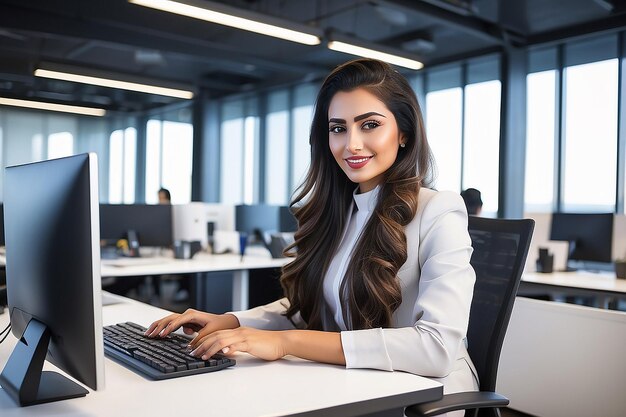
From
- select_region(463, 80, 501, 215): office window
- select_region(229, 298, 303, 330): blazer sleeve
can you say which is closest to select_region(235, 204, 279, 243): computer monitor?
select_region(463, 80, 501, 215): office window

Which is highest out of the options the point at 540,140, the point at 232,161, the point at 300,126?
the point at 300,126

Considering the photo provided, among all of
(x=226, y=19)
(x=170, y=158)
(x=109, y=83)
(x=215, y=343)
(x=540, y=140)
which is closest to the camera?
(x=215, y=343)

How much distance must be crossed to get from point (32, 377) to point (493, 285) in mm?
1201

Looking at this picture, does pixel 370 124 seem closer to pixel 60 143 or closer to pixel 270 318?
pixel 270 318

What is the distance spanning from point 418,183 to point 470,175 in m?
6.21

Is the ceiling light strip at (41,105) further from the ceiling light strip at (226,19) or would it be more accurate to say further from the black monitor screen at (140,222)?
the black monitor screen at (140,222)

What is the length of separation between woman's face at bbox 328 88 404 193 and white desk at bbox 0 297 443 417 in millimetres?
552

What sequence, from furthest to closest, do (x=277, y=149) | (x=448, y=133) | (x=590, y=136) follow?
(x=277, y=149) → (x=448, y=133) → (x=590, y=136)

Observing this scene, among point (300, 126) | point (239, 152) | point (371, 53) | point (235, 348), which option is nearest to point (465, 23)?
point (371, 53)

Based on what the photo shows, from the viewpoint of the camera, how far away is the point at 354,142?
1550mm

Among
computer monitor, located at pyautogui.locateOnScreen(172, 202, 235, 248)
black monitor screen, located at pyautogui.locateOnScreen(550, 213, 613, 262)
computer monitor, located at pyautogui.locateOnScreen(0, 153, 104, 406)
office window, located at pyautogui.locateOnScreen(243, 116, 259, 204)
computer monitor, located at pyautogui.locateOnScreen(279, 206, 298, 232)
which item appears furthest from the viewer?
office window, located at pyautogui.locateOnScreen(243, 116, 259, 204)

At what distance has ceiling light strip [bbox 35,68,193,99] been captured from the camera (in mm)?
6703

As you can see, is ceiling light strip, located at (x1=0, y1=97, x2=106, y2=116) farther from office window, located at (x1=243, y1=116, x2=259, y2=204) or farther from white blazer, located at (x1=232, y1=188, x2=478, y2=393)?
white blazer, located at (x1=232, y1=188, x2=478, y2=393)

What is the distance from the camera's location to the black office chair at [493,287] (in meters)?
Result: 1.57
